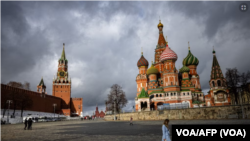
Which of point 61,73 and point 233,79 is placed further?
point 61,73

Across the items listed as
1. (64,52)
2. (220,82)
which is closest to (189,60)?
(220,82)

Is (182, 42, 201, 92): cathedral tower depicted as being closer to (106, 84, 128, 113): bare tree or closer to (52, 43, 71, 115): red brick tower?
(106, 84, 128, 113): bare tree

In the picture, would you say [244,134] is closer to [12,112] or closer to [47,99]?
[12,112]

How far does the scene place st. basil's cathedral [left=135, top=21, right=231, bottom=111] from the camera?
5088cm

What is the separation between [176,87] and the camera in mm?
51562

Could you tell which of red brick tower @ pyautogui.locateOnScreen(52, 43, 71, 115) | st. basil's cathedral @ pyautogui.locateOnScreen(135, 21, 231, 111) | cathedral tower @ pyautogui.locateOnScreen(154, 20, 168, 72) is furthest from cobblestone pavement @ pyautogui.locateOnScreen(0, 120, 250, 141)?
red brick tower @ pyautogui.locateOnScreen(52, 43, 71, 115)

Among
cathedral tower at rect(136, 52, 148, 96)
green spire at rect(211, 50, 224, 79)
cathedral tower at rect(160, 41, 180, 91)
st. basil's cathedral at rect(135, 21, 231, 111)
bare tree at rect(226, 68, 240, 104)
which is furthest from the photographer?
cathedral tower at rect(136, 52, 148, 96)

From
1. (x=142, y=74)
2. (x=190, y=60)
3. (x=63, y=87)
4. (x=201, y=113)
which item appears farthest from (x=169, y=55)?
(x=63, y=87)

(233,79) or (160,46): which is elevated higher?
(160,46)

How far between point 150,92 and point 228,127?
5141 centimetres

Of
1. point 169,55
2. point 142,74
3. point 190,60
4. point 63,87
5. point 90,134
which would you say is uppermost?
point 169,55

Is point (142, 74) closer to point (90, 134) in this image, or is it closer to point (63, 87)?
point (90, 134)

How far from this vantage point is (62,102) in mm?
96875

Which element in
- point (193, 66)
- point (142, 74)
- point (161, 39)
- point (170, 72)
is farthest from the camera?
point (161, 39)
